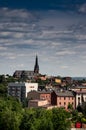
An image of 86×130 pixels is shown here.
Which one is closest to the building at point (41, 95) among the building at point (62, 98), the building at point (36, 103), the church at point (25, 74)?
the building at point (62, 98)

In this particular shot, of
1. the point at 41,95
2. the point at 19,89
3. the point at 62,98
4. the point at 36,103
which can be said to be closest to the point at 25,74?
the point at 19,89

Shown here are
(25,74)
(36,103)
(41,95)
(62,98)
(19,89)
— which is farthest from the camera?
(25,74)

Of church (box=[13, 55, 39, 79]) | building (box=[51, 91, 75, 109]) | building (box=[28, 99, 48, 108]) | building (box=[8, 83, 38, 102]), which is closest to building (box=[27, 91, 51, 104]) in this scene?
building (box=[51, 91, 75, 109])

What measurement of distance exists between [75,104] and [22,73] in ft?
244

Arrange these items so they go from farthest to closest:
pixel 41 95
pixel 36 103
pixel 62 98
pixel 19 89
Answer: pixel 19 89 < pixel 41 95 < pixel 62 98 < pixel 36 103

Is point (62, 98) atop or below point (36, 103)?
atop

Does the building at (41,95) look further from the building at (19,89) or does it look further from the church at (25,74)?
the church at (25,74)

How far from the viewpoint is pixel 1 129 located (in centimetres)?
5134

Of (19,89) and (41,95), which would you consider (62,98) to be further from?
(19,89)

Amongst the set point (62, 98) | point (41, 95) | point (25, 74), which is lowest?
point (62, 98)

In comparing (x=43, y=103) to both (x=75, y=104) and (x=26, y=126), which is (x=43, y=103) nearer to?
(x=75, y=104)

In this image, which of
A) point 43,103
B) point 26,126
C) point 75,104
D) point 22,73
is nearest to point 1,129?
point 26,126

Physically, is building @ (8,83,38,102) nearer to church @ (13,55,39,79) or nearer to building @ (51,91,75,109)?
building @ (51,91,75,109)

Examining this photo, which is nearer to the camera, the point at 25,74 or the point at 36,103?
the point at 36,103
